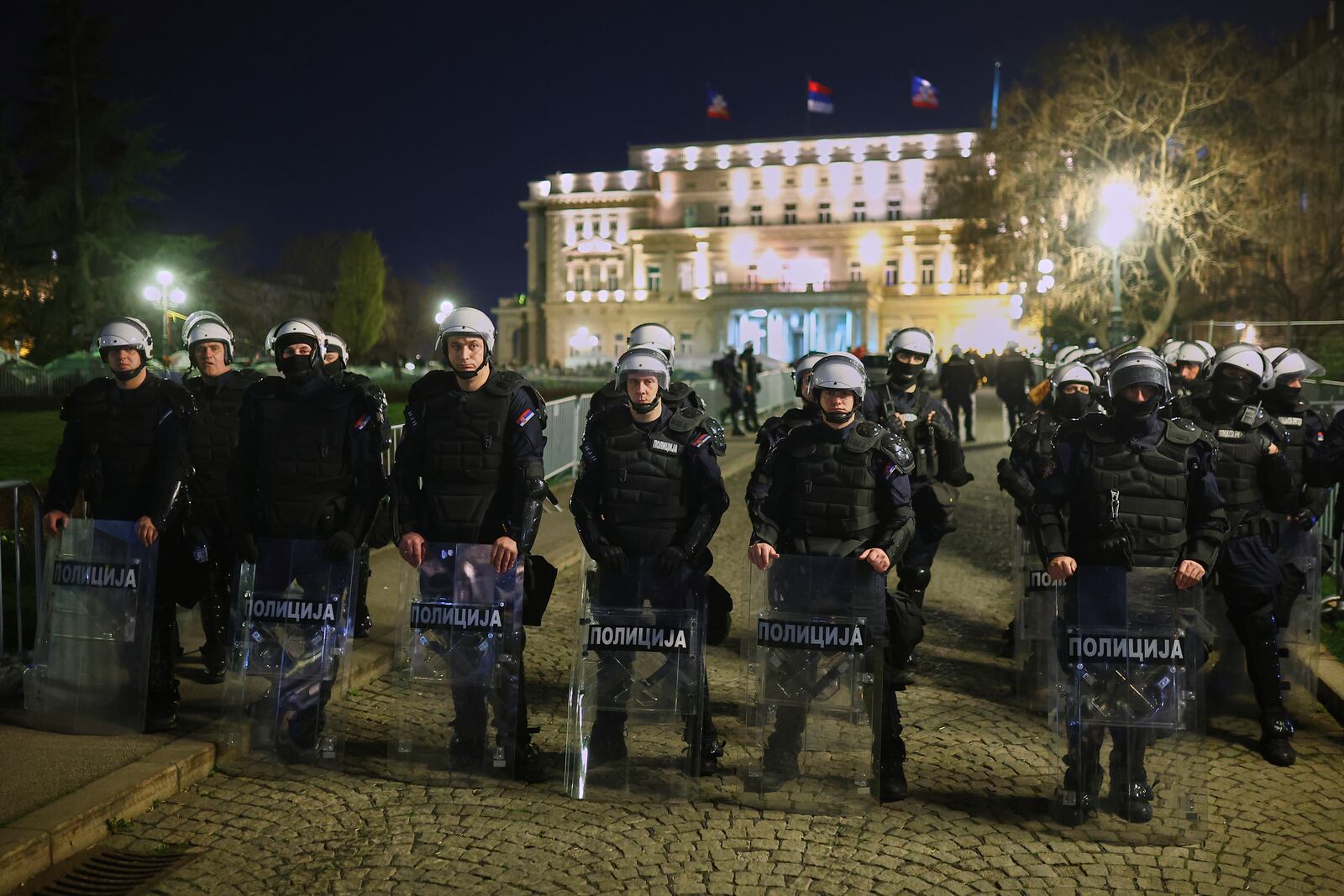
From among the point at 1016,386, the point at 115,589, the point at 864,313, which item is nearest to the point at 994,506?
the point at 1016,386

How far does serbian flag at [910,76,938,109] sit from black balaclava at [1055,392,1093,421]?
189 feet

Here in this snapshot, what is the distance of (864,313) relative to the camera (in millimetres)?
87875

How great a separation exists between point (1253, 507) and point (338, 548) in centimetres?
454

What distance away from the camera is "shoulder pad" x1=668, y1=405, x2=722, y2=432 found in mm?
5504

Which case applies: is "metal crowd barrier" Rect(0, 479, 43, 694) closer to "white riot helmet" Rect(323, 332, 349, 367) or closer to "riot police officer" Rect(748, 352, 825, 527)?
"white riot helmet" Rect(323, 332, 349, 367)

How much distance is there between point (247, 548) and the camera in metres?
5.60

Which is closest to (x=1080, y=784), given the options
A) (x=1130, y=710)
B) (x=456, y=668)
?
(x=1130, y=710)

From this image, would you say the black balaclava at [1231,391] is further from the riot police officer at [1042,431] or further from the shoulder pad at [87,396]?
the shoulder pad at [87,396]

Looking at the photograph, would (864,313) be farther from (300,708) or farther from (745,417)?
(300,708)

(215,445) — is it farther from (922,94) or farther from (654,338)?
(922,94)

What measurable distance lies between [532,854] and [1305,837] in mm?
3038

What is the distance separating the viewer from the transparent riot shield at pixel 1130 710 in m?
4.95

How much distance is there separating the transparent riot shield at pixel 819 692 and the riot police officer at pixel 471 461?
3.38 ft

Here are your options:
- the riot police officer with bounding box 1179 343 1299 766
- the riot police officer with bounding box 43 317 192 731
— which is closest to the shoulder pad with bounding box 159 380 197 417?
the riot police officer with bounding box 43 317 192 731
